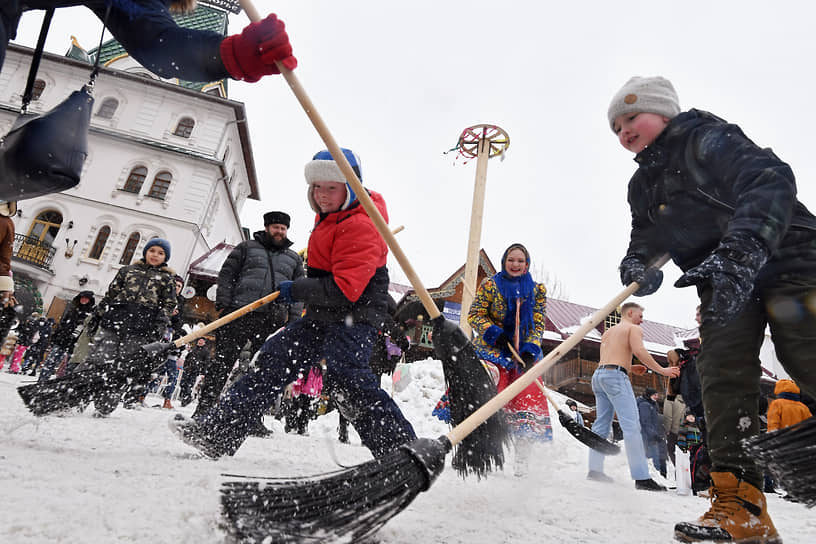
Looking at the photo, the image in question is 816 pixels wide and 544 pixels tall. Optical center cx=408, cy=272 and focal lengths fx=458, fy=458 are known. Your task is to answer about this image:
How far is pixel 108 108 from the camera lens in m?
21.0

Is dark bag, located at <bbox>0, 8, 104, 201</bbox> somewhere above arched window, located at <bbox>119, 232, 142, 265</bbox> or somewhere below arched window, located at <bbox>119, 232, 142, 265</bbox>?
below

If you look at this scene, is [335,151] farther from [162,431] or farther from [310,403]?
[310,403]

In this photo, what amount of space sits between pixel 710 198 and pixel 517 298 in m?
2.05

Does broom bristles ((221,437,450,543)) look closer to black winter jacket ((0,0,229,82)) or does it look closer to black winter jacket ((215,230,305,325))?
black winter jacket ((0,0,229,82))

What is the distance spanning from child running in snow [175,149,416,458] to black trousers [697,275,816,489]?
1.18 meters

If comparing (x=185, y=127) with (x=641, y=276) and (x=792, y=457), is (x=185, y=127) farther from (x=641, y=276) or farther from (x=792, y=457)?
(x=792, y=457)

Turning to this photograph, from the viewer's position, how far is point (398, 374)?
8.61m

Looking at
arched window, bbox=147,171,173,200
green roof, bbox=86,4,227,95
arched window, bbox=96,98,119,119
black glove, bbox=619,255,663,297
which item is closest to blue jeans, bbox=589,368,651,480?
black glove, bbox=619,255,663,297

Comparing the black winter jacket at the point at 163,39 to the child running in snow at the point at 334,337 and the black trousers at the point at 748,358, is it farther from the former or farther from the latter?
the black trousers at the point at 748,358

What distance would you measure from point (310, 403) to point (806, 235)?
462cm

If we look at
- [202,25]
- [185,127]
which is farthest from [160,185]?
[202,25]

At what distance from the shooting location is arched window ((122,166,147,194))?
65.2ft

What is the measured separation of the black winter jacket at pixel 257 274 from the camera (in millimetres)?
4094

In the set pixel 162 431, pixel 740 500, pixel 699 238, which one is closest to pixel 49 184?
pixel 162 431
